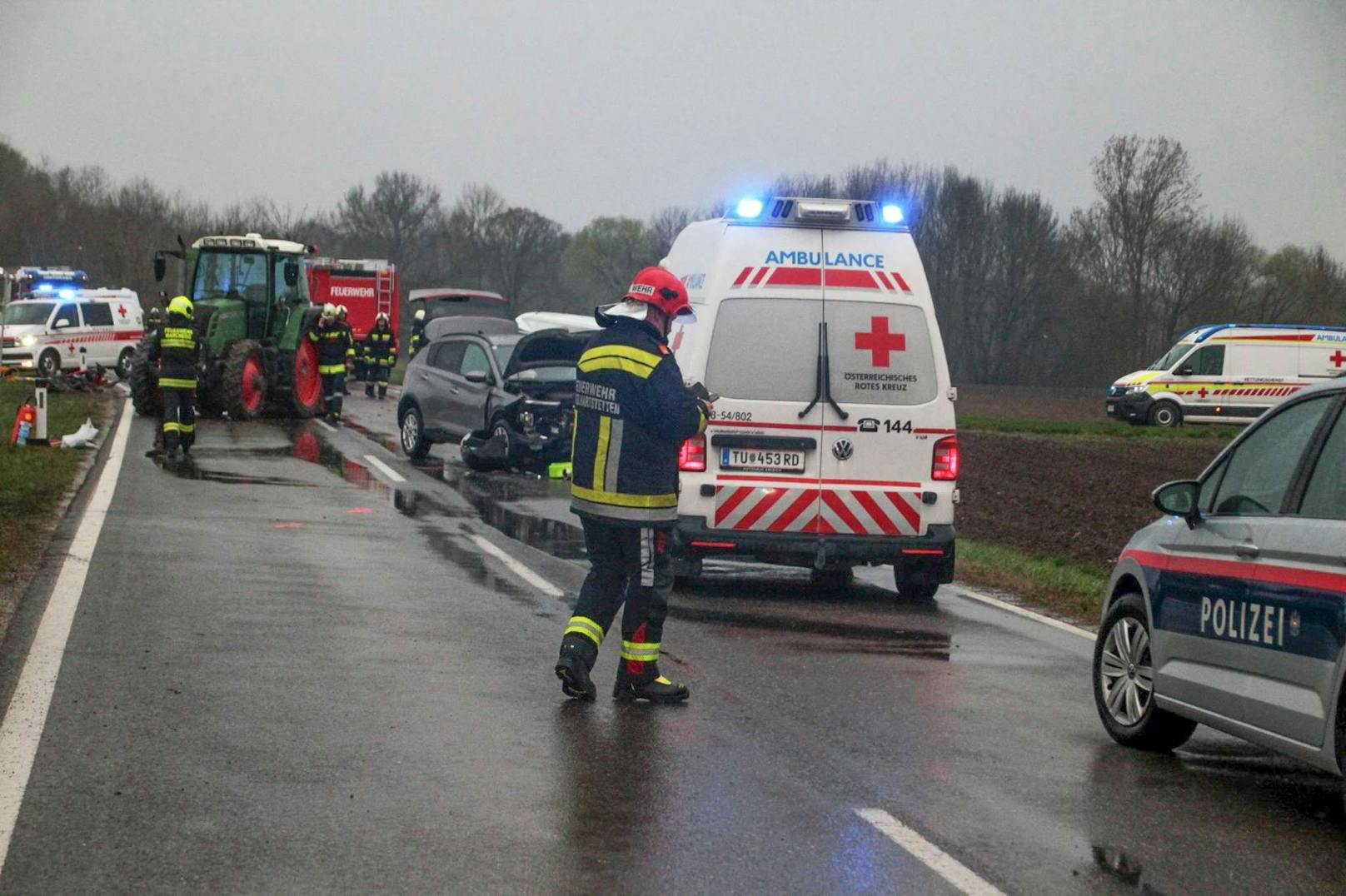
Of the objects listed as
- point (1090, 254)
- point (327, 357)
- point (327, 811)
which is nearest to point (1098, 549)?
point (327, 811)

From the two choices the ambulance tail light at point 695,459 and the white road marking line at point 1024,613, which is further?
the ambulance tail light at point 695,459

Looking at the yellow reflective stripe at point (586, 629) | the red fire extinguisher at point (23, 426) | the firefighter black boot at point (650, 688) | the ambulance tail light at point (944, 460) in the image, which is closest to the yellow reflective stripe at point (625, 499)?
the yellow reflective stripe at point (586, 629)

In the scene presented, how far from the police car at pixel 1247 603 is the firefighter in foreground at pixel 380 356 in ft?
95.9

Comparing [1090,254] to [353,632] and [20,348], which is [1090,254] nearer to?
[20,348]

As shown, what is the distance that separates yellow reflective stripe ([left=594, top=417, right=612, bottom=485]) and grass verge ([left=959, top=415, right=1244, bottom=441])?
28394 millimetres

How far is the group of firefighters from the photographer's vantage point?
7.79 m

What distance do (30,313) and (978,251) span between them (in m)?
49.6

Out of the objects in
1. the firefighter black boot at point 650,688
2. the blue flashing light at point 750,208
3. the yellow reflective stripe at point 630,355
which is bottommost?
the firefighter black boot at point 650,688

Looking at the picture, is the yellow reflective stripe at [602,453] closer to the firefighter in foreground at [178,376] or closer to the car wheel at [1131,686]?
the car wheel at [1131,686]

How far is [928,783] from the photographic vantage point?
6461 mm

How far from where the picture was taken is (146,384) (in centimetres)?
2627

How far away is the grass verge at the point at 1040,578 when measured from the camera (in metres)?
12.2

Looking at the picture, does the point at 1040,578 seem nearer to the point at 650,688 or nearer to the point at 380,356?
the point at 650,688

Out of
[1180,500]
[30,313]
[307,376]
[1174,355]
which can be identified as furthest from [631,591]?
[1174,355]
